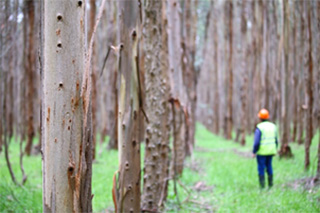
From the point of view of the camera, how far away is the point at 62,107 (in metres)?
2.02

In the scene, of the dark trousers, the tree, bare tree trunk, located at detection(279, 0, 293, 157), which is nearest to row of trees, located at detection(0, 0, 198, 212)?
the dark trousers

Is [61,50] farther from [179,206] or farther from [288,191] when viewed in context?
[288,191]

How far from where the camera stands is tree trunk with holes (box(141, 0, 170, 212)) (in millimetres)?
5246

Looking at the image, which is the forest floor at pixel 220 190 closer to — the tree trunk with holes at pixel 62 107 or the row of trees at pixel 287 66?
the row of trees at pixel 287 66

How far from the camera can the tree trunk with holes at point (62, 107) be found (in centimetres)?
202

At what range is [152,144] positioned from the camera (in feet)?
17.5

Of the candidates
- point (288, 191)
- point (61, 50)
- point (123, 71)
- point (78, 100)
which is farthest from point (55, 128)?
point (288, 191)

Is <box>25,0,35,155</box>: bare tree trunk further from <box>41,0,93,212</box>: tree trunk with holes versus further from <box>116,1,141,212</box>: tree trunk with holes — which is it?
<box>41,0,93,212</box>: tree trunk with holes

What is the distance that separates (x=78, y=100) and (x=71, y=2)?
622 millimetres

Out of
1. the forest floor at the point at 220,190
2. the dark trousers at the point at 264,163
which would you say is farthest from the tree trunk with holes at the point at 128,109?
the dark trousers at the point at 264,163

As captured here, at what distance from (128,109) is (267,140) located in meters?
4.57

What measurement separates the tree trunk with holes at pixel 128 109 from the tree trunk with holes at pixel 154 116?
70.2 inches

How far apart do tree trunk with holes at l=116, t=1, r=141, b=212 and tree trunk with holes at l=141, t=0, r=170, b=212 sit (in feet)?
5.85

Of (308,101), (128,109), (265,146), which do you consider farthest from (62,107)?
(308,101)
